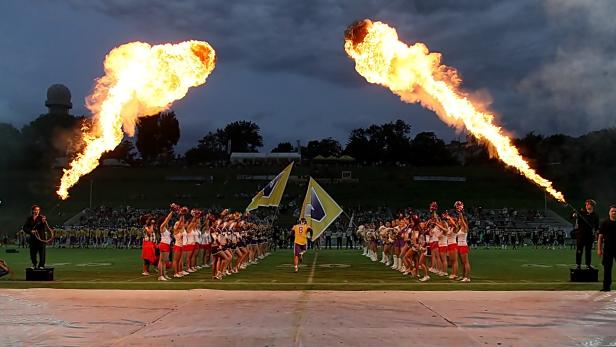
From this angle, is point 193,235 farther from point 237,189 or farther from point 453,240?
point 237,189

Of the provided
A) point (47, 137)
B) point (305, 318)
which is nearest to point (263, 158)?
point (47, 137)

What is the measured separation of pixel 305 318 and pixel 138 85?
1382cm

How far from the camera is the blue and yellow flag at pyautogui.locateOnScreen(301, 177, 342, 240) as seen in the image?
31938 mm

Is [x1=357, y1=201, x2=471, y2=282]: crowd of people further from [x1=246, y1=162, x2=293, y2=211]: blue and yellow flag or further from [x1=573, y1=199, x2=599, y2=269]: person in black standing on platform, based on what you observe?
[x1=246, y1=162, x2=293, y2=211]: blue and yellow flag

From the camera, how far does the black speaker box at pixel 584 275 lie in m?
18.1

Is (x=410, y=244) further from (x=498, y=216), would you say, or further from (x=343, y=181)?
(x=343, y=181)

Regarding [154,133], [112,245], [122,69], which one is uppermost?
[154,133]

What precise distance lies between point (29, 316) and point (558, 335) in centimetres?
906

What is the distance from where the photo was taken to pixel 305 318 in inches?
430

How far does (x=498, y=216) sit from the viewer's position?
68.9 meters

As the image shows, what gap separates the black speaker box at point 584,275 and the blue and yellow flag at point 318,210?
14.9m

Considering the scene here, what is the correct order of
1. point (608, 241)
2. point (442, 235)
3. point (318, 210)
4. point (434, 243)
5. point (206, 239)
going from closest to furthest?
point (608, 241) < point (442, 235) < point (434, 243) < point (206, 239) < point (318, 210)

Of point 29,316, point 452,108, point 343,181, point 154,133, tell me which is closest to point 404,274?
point 452,108

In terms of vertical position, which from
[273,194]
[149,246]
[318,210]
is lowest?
[149,246]
